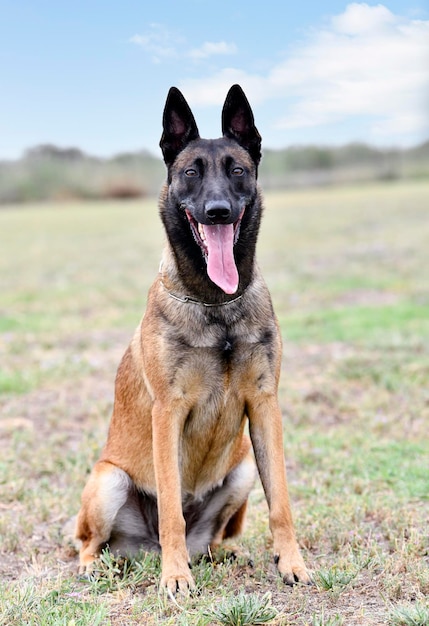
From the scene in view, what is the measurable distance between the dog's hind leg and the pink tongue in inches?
43.2

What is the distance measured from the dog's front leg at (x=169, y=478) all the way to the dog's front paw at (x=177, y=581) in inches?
1.5

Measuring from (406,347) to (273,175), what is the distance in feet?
143

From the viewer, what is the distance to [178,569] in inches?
133

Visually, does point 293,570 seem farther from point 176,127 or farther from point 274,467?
point 176,127

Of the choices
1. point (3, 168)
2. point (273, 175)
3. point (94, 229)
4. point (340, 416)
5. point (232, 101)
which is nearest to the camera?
point (232, 101)

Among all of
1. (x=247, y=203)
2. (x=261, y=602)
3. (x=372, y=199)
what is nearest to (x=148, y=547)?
(x=261, y=602)

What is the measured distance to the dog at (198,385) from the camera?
3.45 meters

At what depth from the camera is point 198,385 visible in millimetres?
3455

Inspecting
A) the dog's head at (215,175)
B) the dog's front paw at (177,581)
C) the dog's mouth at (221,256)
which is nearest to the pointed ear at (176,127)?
the dog's head at (215,175)

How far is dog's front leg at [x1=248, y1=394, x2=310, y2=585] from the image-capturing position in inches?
138

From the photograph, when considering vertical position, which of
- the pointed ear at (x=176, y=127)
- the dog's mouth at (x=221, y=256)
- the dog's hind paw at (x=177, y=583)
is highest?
the pointed ear at (x=176, y=127)

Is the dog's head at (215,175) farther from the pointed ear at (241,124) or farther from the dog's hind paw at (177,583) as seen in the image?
the dog's hind paw at (177,583)

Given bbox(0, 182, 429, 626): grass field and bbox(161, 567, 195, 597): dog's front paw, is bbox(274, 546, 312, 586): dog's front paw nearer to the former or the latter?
bbox(0, 182, 429, 626): grass field

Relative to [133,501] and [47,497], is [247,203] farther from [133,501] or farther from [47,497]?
[47,497]
